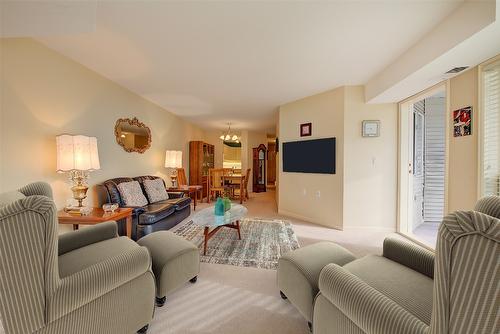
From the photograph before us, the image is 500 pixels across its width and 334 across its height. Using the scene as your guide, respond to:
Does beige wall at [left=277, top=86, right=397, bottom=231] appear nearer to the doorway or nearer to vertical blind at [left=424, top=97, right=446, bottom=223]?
the doorway

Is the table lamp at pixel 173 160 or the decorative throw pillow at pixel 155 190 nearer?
the decorative throw pillow at pixel 155 190

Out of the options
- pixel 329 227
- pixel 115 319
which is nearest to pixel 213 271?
pixel 115 319

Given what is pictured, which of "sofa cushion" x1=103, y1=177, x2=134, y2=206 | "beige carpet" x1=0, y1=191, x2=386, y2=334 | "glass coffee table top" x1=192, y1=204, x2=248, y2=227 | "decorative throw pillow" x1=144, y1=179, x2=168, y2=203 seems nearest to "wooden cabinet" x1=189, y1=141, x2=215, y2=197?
"decorative throw pillow" x1=144, y1=179, x2=168, y2=203

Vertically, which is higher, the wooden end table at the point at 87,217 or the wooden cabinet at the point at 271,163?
the wooden cabinet at the point at 271,163

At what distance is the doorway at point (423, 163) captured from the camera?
337 cm

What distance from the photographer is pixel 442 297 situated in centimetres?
66

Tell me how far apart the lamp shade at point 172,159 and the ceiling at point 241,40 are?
1.63 metres

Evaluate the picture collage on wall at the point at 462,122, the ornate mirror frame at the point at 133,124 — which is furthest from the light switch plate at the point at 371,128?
the ornate mirror frame at the point at 133,124

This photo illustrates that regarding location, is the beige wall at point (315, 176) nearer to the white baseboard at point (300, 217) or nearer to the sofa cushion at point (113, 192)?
the white baseboard at point (300, 217)

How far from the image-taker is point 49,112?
2352mm

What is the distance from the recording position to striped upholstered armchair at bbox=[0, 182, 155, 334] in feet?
2.93

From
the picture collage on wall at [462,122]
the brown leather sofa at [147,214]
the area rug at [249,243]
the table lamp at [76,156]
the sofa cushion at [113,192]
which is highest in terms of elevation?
the picture collage on wall at [462,122]

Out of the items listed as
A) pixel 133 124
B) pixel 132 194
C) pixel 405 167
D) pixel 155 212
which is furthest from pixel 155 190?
pixel 405 167

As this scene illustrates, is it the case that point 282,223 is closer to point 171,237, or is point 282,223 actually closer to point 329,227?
point 329,227
